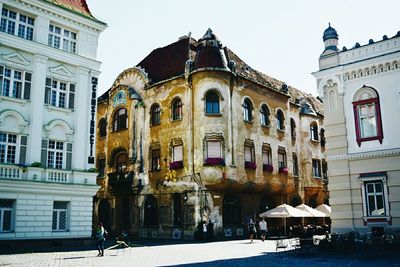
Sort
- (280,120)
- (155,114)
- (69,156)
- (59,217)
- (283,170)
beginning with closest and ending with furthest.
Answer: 1. (59,217)
2. (69,156)
3. (155,114)
4. (283,170)
5. (280,120)

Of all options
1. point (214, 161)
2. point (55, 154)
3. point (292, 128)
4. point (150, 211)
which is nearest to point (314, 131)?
point (292, 128)

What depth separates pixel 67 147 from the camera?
24.0m

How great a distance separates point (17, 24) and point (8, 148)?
7102 millimetres

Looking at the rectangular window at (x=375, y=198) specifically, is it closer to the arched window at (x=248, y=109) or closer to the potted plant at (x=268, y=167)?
the potted plant at (x=268, y=167)

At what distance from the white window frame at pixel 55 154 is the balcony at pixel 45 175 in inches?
24.0

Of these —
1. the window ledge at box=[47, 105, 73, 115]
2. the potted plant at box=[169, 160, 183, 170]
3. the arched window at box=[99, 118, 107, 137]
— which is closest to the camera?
the window ledge at box=[47, 105, 73, 115]

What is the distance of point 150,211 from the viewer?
32531mm

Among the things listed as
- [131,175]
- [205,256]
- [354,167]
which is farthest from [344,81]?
[131,175]

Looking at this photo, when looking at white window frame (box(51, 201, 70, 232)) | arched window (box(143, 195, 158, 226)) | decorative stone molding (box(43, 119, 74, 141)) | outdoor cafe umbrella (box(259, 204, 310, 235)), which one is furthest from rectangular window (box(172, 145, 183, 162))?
white window frame (box(51, 201, 70, 232))

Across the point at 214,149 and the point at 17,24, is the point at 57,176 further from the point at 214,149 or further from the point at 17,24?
the point at 214,149

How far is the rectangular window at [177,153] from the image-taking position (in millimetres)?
31109

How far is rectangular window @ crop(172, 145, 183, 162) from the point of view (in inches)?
1225

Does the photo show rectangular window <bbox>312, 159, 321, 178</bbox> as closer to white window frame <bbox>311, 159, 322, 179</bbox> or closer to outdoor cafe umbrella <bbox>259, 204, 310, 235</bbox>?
white window frame <bbox>311, 159, 322, 179</bbox>

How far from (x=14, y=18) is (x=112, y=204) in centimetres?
1827
